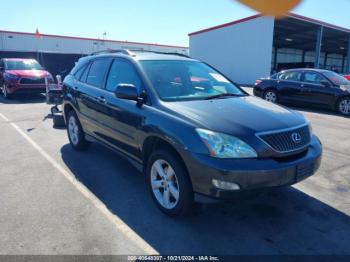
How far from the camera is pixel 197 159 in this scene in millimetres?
2799

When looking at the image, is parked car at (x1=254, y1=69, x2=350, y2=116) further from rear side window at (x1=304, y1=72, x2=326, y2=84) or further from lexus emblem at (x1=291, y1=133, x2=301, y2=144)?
lexus emblem at (x1=291, y1=133, x2=301, y2=144)

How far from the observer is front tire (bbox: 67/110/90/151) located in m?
5.45

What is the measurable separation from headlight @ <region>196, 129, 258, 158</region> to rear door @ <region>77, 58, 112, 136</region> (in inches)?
81.7

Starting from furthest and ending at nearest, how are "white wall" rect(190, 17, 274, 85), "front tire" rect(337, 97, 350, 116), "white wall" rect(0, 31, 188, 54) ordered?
1. "white wall" rect(0, 31, 188, 54)
2. "white wall" rect(190, 17, 274, 85)
3. "front tire" rect(337, 97, 350, 116)

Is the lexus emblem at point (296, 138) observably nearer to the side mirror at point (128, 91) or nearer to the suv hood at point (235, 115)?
the suv hood at point (235, 115)

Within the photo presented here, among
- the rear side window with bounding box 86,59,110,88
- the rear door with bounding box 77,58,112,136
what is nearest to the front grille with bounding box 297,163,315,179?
the rear door with bounding box 77,58,112,136

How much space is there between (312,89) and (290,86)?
810 mm

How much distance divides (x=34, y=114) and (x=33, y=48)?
2737cm

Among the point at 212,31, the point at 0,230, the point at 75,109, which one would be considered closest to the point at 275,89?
the point at 75,109

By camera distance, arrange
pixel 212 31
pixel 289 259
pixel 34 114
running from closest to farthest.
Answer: pixel 289 259 → pixel 34 114 → pixel 212 31

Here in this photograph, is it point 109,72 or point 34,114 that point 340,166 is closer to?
point 109,72

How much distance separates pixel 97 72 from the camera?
4.86 metres

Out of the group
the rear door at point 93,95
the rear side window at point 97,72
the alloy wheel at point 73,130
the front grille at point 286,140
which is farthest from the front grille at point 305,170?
the alloy wheel at point 73,130

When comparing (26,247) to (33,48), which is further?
(33,48)
